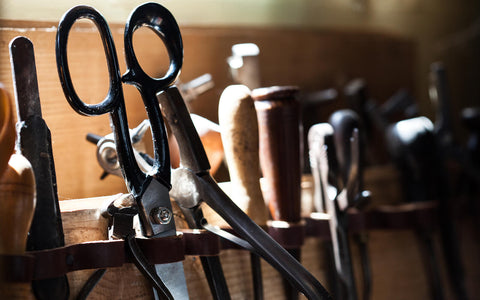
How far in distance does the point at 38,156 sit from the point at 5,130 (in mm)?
23

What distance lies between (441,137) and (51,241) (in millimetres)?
467

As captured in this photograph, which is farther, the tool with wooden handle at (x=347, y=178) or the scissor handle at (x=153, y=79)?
the tool with wooden handle at (x=347, y=178)

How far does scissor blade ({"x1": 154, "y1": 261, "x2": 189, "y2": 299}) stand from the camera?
1.11ft

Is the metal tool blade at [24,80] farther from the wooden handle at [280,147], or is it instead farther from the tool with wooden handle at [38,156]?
the wooden handle at [280,147]

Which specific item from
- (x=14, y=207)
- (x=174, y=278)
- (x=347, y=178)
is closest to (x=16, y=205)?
(x=14, y=207)

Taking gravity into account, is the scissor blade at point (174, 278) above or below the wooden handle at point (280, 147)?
below

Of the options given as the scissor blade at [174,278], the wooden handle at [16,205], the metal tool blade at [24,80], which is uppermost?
the metal tool blade at [24,80]

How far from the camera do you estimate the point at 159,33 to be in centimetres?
35

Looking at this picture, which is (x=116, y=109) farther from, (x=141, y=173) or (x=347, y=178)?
(x=347, y=178)

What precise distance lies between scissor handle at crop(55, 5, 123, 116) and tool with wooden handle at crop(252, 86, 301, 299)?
123mm

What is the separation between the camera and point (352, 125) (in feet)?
1.53

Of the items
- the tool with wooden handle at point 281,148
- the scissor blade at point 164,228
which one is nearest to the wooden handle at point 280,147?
the tool with wooden handle at point 281,148

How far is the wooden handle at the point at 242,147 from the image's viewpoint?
39 centimetres

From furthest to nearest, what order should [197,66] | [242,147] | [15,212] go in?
1. [197,66]
2. [242,147]
3. [15,212]
